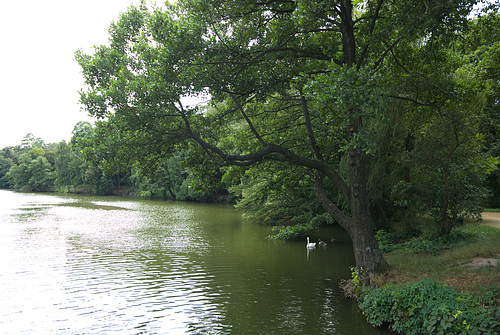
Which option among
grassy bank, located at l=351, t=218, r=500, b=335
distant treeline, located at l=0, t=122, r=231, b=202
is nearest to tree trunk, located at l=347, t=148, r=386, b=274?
grassy bank, located at l=351, t=218, r=500, b=335

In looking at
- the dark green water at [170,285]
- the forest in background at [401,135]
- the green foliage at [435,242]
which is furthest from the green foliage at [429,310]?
the green foliage at [435,242]

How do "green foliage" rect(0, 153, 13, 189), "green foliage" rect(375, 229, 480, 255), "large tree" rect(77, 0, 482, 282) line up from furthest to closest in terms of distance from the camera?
"green foliage" rect(0, 153, 13, 189)
"green foliage" rect(375, 229, 480, 255)
"large tree" rect(77, 0, 482, 282)

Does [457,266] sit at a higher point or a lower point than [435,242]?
lower

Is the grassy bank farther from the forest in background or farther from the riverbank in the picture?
the forest in background

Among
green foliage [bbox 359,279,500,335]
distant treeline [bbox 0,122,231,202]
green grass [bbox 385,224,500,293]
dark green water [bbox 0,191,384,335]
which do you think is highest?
distant treeline [bbox 0,122,231,202]

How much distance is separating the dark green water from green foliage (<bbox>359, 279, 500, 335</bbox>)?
0.51 m

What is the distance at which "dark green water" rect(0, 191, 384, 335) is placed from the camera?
25.9 feet

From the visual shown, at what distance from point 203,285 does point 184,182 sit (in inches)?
1716

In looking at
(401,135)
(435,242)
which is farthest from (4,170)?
(435,242)

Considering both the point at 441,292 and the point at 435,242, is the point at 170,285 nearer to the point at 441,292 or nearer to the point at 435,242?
the point at 441,292

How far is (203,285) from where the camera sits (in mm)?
11062

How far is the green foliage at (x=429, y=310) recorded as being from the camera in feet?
19.2

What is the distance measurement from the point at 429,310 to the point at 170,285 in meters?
7.72

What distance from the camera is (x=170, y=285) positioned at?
434 inches
